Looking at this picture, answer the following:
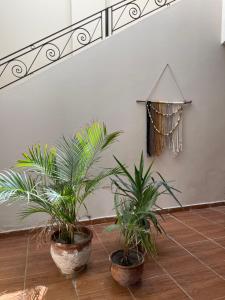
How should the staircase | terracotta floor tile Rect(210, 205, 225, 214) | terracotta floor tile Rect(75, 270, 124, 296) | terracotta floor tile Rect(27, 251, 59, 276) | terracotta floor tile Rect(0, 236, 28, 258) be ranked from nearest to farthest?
terracotta floor tile Rect(75, 270, 124, 296), terracotta floor tile Rect(27, 251, 59, 276), terracotta floor tile Rect(0, 236, 28, 258), terracotta floor tile Rect(210, 205, 225, 214), the staircase

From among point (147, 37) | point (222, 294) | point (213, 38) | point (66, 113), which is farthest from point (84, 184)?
point (213, 38)

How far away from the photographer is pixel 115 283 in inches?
83.7

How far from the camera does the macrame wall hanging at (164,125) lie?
3369 mm

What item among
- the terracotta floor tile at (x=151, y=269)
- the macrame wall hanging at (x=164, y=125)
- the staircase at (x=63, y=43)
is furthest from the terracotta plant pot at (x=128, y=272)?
the staircase at (x=63, y=43)

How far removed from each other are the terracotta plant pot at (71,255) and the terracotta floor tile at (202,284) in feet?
2.58

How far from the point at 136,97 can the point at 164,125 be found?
532 millimetres

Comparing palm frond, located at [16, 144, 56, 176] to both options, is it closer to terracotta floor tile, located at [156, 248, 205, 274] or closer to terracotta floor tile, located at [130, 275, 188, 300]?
terracotta floor tile, located at [130, 275, 188, 300]

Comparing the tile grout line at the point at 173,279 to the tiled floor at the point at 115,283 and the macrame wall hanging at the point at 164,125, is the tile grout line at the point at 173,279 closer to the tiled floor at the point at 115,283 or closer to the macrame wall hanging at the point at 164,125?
the tiled floor at the point at 115,283

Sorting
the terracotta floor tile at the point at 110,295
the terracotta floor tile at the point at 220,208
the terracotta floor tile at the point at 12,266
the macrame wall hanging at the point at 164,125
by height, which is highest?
the macrame wall hanging at the point at 164,125

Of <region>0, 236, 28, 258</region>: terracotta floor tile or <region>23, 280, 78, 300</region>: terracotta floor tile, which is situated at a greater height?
<region>0, 236, 28, 258</region>: terracotta floor tile

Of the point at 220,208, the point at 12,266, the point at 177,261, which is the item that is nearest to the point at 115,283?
the point at 177,261

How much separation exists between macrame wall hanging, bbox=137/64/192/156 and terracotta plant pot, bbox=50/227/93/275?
5.36ft

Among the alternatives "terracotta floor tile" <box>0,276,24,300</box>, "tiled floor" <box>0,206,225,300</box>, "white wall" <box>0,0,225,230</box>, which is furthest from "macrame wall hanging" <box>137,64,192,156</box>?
"terracotta floor tile" <box>0,276,24,300</box>

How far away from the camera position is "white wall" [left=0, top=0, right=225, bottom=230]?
2.99 metres
